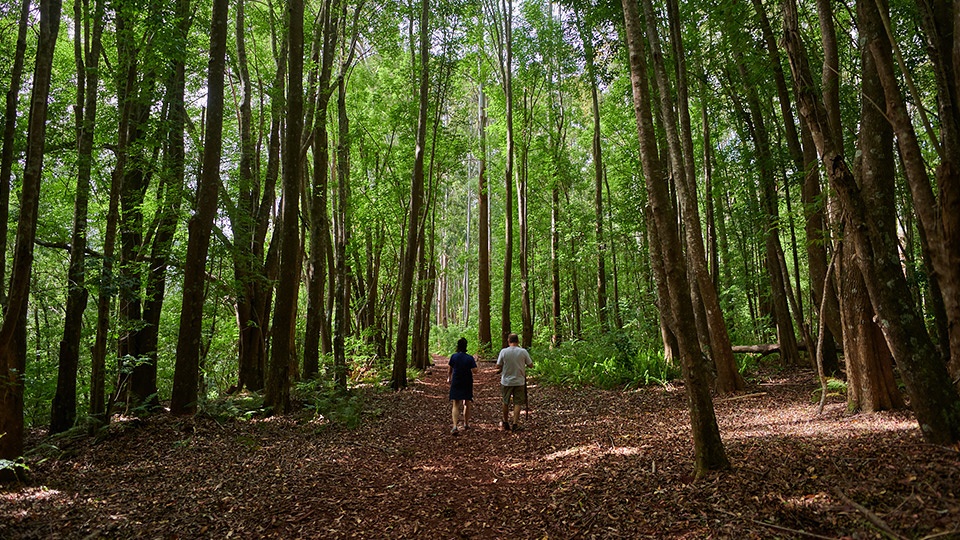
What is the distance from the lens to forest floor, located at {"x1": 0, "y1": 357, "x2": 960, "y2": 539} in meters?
3.67

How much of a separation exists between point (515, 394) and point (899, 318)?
5567 mm

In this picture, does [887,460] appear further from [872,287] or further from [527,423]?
[527,423]

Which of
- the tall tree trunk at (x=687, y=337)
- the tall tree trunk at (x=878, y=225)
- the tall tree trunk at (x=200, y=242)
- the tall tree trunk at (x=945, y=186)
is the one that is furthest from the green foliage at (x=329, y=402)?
the tall tree trunk at (x=945, y=186)

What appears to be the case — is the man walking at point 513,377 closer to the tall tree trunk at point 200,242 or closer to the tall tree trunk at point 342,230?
the tall tree trunk at point 342,230

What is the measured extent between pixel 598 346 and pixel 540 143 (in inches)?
413

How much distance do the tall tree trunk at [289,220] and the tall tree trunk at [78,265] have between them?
9.16 feet

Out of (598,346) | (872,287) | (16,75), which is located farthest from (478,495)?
(598,346)

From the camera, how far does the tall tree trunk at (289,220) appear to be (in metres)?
8.96

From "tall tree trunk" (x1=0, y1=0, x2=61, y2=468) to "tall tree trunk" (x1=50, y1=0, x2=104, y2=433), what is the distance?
172cm

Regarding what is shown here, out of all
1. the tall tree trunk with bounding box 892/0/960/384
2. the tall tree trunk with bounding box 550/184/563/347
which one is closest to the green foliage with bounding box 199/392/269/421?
the tall tree trunk with bounding box 892/0/960/384

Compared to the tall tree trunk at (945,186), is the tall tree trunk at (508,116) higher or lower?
higher

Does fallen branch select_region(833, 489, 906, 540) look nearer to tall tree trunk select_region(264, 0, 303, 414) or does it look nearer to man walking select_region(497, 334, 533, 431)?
man walking select_region(497, 334, 533, 431)

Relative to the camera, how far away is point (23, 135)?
8500 millimetres

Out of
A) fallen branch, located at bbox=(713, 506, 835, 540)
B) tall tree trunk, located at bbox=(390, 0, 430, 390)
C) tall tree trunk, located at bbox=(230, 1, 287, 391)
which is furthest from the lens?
tall tree trunk, located at bbox=(390, 0, 430, 390)
